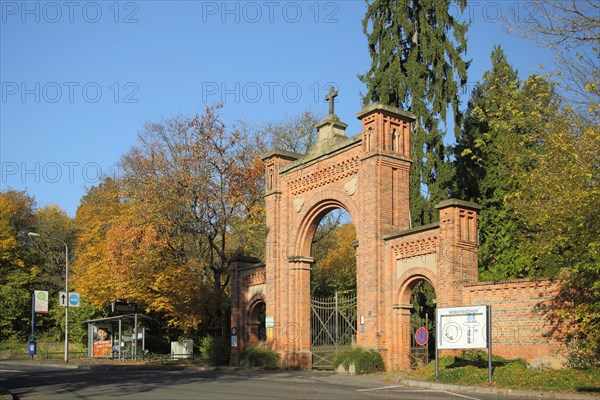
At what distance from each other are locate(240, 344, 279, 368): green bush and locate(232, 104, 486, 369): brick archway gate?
14.4 inches

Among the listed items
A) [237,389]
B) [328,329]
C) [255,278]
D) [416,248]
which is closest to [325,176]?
[416,248]

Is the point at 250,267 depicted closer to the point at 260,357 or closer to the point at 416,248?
the point at 260,357

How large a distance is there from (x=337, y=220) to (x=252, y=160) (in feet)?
27.9

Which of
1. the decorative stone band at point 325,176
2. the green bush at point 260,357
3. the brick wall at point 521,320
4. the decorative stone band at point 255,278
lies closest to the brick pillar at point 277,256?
the green bush at point 260,357

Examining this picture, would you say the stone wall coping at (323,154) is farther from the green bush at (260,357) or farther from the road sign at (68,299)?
the road sign at (68,299)

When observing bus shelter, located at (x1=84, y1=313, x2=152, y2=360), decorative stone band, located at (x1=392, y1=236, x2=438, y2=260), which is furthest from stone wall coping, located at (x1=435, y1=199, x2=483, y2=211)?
bus shelter, located at (x1=84, y1=313, x2=152, y2=360)

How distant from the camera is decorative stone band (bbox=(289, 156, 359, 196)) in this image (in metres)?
25.2

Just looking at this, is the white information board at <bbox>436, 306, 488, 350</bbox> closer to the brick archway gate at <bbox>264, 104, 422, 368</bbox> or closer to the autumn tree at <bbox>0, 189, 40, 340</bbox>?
the brick archway gate at <bbox>264, 104, 422, 368</bbox>

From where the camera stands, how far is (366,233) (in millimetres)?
23859

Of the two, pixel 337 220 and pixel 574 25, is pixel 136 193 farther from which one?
pixel 574 25

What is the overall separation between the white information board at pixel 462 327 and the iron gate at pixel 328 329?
7036 millimetres

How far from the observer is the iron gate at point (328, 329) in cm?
2622

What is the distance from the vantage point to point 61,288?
59156mm

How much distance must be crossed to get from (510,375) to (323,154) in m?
12.3
